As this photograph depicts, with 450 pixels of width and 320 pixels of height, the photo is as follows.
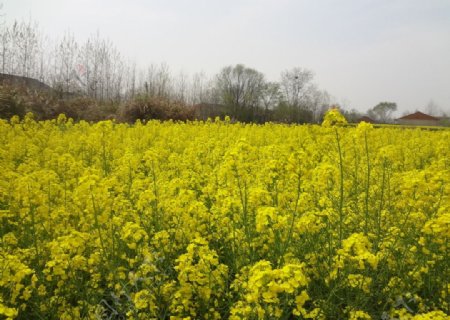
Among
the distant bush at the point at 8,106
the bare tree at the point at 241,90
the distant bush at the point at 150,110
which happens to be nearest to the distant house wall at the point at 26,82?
the distant bush at the point at 150,110

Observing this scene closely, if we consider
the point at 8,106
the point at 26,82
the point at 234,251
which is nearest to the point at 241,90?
the point at 26,82

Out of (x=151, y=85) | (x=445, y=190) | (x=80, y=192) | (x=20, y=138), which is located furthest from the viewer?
(x=151, y=85)

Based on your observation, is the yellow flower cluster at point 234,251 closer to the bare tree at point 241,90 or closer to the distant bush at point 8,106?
the distant bush at point 8,106

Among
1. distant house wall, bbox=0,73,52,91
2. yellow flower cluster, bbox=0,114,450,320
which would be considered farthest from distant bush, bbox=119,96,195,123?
yellow flower cluster, bbox=0,114,450,320

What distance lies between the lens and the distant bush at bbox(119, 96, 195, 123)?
55.6 feet

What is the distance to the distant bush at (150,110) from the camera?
55.6 feet

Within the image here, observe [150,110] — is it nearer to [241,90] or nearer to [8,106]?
[8,106]

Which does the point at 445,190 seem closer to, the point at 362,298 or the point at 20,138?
the point at 362,298

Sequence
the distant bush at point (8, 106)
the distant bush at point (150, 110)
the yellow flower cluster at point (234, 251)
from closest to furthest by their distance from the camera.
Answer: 1. the yellow flower cluster at point (234, 251)
2. the distant bush at point (8, 106)
3. the distant bush at point (150, 110)

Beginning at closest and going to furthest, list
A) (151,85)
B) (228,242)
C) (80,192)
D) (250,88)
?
(80,192), (228,242), (151,85), (250,88)

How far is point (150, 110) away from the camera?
17172 millimetres

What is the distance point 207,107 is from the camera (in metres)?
31.3

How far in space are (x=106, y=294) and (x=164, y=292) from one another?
74cm

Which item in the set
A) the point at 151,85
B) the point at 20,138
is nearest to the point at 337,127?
the point at 20,138
